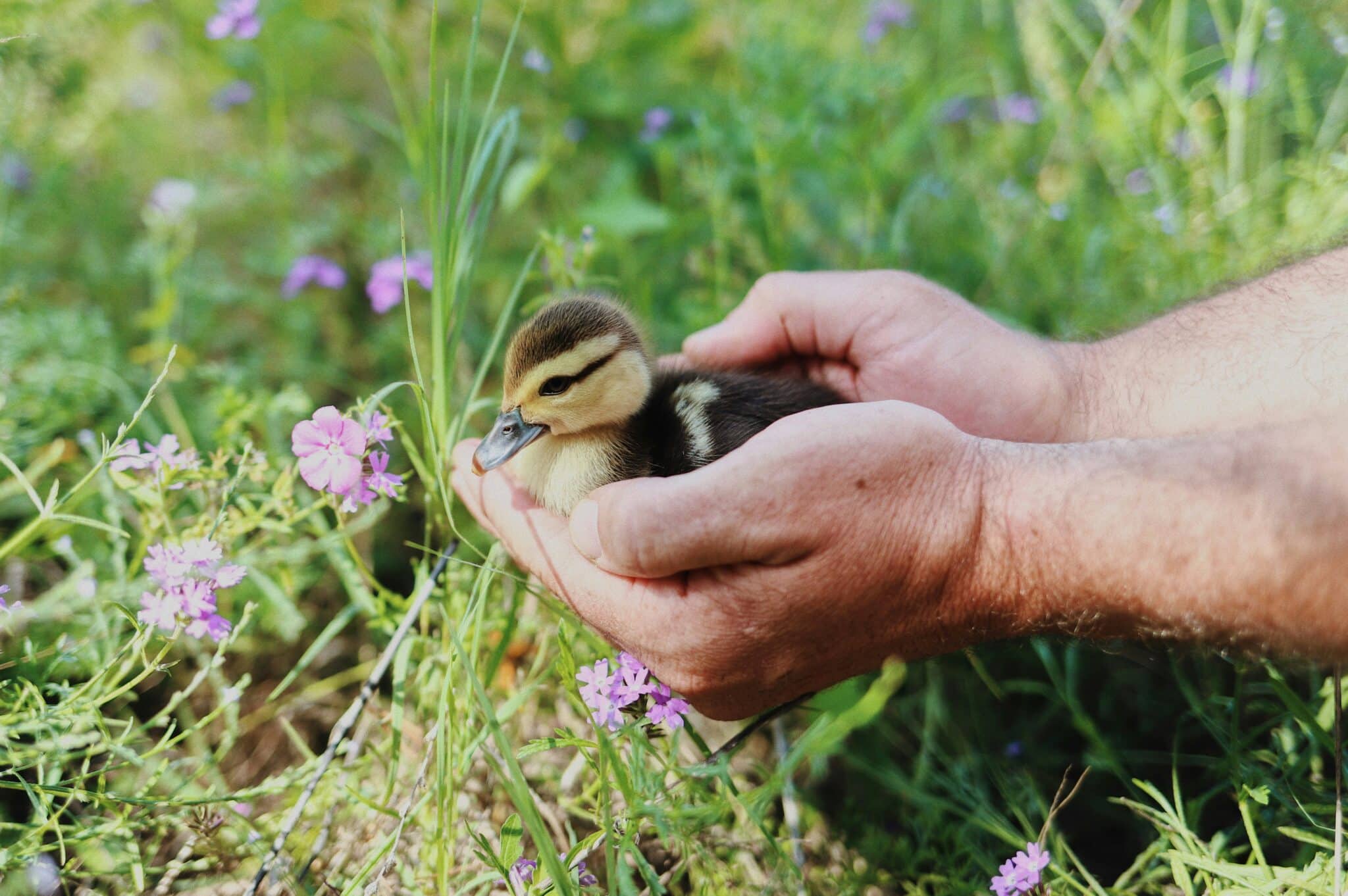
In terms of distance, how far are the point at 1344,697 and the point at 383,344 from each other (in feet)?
9.12

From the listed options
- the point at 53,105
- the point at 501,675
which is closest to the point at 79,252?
the point at 53,105

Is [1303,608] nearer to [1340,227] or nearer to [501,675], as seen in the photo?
[501,675]

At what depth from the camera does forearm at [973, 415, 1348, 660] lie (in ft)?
4.73

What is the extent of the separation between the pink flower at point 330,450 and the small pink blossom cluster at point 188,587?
22 centimetres

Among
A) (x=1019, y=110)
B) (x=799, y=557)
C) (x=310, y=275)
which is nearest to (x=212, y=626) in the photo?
(x=799, y=557)

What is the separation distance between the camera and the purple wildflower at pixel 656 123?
347cm

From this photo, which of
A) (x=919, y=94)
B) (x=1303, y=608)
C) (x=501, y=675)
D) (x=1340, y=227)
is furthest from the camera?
(x=919, y=94)

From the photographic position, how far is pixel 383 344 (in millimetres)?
3096

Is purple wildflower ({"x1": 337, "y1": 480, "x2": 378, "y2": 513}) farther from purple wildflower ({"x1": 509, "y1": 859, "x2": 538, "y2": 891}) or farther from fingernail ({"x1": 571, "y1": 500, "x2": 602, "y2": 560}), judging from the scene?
purple wildflower ({"x1": 509, "y1": 859, "x2": 538, "y2": 891})

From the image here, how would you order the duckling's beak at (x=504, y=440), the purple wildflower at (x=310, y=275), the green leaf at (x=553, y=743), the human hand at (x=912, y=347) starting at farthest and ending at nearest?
1. the purple wildflower at (x=310, y=275)
2. the human hand at (x=912, y=347)
3. the duckling's beak at (x=504, y=440)
4. the green leaf at (x=553, y=743)

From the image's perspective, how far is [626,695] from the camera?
166 centimetres

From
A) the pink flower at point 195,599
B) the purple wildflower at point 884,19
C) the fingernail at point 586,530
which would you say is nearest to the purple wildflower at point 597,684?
the fingernail at point 586,530

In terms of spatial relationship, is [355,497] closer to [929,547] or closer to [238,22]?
[929,547]

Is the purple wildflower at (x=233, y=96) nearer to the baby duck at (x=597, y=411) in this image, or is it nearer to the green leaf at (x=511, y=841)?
the baby duck at (x=597, y=411)
